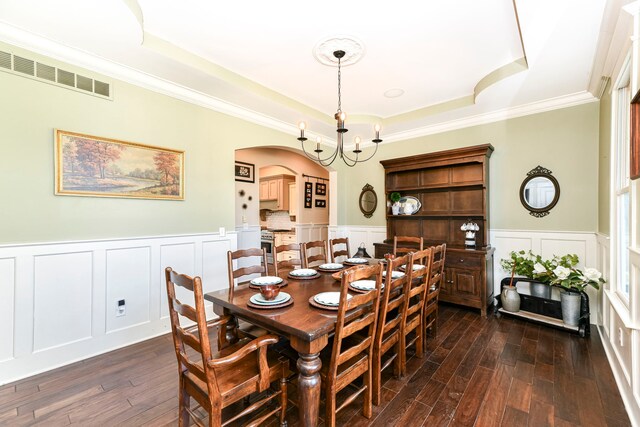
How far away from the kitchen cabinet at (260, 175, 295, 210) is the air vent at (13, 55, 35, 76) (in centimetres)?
548

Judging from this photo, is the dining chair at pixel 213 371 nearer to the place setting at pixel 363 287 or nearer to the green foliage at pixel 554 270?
the place setting at pixel 363 287

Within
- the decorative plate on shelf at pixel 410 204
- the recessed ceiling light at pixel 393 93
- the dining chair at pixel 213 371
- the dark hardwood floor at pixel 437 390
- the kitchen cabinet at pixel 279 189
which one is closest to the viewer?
the dining chair at pixel 213 371

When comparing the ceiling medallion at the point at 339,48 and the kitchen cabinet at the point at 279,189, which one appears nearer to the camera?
the ceiling medallion at the point at 339,48

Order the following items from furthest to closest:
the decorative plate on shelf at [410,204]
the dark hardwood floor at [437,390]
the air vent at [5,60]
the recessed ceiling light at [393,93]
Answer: the decorative plate on shelf at [410,204], the recessed ceiling light at [393,93], the air vent at [5,60], the dark hardwood floor at [437,390]

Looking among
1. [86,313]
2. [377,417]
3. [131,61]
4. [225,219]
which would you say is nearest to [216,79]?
[131,61]

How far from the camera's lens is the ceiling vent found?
216 cm

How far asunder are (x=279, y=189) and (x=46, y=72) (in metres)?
5.44

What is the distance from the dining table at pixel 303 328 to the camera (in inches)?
55.7

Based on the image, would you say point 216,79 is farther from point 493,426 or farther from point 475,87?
point 493,426

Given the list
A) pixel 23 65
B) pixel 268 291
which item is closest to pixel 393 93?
pixel 268 291

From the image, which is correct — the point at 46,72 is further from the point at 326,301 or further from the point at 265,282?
the point at 326,301

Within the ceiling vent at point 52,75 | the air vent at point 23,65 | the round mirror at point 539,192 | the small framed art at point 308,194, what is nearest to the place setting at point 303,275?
the ceiling vent at point 52,75

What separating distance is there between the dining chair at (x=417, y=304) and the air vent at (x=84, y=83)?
315cm

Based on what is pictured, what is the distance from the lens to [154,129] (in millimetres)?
2926
